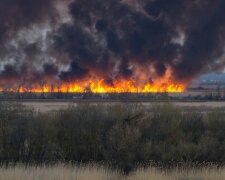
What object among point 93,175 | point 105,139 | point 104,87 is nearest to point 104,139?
point 105,139

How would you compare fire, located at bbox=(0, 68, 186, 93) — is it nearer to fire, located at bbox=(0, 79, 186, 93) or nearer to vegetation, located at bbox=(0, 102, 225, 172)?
fire, located at bbox=(0, 79, 186, 93)

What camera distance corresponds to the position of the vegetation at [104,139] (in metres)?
18.0

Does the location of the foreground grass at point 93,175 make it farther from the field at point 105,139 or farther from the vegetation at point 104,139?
the vegetation at point 104,139

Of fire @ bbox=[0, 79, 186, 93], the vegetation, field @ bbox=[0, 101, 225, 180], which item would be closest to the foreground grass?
field @ bbox=[0, 101, 225, 180]

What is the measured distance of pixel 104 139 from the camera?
19.1m

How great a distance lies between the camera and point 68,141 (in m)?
19.0

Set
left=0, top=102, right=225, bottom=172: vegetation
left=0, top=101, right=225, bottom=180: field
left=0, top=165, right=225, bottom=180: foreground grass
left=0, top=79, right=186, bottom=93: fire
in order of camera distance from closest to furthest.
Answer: left=0, top=165, right=225, bottom=180: foreground grass, left=0, top=101, right=225, bottom=180: field, left=0, top=102, right=225, bottom=172: vegetation, left=0, top=79, right=186, bottom=93: fire

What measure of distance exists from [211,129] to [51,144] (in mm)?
7904

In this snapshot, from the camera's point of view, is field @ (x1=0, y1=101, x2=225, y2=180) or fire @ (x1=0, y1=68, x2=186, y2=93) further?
fire @ (x1=0, y1=68, x2=186, y2=93)

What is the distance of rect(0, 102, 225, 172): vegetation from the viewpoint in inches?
711

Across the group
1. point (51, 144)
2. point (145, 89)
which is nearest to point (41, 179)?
point (51, 144)

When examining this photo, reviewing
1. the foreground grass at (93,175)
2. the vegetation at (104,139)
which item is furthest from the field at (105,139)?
the foreground grass at (93,175)

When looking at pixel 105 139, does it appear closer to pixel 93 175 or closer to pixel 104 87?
pixel 93 175

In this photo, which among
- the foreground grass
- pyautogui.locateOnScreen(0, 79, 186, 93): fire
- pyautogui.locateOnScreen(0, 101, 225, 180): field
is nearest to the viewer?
the foreground grass
